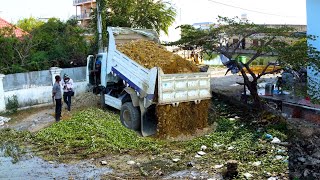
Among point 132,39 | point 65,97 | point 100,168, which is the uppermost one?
point 132,39

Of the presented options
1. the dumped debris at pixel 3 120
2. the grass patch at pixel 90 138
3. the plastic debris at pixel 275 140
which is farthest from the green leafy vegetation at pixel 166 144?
the dumped debris at pixel 3 120

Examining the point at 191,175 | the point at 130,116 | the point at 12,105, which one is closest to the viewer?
the point at 191,175

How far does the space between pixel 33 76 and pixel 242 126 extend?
299 inches

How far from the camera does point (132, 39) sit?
1167cm

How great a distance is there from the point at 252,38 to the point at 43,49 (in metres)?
8.63

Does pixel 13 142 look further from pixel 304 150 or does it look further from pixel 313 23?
pixel 313 23

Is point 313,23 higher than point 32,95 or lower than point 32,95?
higher

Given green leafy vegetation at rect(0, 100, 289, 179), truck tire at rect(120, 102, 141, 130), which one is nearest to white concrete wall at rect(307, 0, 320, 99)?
green leafy vegetation at rect(0, 100, 289, 179)

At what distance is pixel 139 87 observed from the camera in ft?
31.2

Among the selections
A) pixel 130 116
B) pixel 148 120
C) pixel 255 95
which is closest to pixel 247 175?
pixel 148 120

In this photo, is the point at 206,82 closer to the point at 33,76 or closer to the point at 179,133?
the point at 179,133

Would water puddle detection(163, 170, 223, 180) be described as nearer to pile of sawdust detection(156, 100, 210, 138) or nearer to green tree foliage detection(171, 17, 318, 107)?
pile of sawdust detection(156, 100, 210, 138)

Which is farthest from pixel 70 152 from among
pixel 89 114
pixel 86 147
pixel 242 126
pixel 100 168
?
pixel 242 126

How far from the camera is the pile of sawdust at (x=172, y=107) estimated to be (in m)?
9.13
